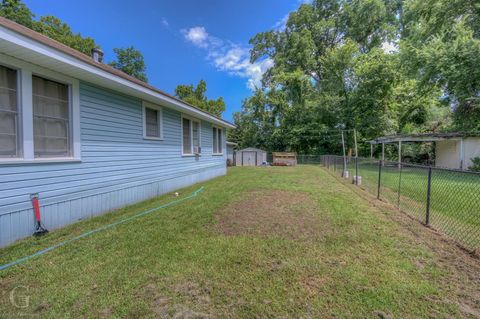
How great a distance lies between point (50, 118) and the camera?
12.6 ft

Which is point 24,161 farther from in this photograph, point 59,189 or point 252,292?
point 252,292

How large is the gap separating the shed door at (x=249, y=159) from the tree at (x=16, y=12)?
2125 centimetres

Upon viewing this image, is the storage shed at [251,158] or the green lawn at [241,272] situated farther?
the storage shed at [251,158]

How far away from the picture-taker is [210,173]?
10.8m

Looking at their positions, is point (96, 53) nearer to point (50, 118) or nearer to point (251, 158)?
point (50, 118)

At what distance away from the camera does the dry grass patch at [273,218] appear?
3.67 metres

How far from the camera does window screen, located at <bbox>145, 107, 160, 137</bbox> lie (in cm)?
640

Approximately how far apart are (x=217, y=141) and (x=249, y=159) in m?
12.4

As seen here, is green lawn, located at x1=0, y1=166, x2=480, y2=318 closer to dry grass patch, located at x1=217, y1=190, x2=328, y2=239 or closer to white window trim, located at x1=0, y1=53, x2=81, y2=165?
dry grass patch, located at x1=217, y1=190, x2=328, y2=239

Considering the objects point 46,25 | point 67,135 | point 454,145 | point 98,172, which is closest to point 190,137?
point 98,172

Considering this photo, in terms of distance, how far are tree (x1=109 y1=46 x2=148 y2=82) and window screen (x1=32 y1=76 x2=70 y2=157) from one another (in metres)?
→ 30.3

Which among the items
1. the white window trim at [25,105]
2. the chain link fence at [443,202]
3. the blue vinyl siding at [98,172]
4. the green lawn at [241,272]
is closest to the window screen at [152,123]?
the blue vinyl siding at [98,172]

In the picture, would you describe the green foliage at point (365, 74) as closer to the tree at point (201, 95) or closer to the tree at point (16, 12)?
the tree at point (201, 95)

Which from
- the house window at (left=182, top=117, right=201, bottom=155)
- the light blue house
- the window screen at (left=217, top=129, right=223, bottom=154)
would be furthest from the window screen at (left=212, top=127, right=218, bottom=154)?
the light blue house
